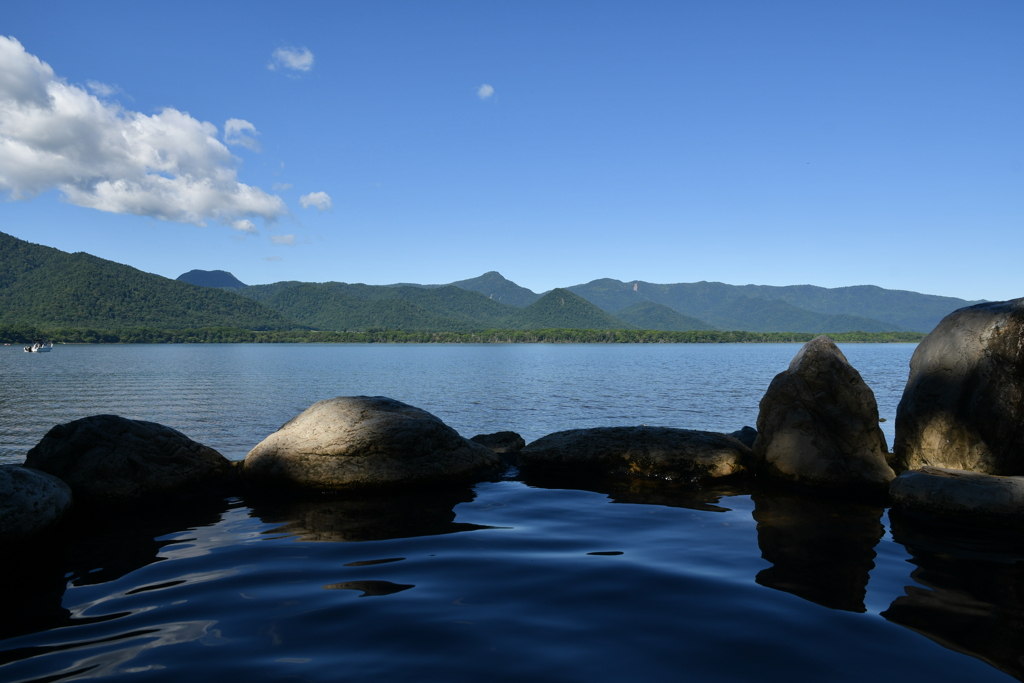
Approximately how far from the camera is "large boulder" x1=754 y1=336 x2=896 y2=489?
9914 millimetres

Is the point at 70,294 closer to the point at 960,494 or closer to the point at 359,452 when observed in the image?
the point at 359,452

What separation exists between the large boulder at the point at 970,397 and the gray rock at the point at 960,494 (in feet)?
3.20

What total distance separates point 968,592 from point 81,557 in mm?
9581

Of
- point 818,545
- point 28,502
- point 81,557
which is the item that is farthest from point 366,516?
point 818,545

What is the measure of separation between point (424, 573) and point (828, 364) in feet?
29.1

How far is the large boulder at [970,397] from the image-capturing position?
348 inches

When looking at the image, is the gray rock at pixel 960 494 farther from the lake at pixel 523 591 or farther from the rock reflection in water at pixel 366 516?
the rock reflection in water at pixel 366 516

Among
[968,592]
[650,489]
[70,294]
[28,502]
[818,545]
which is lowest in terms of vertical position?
[650,489]

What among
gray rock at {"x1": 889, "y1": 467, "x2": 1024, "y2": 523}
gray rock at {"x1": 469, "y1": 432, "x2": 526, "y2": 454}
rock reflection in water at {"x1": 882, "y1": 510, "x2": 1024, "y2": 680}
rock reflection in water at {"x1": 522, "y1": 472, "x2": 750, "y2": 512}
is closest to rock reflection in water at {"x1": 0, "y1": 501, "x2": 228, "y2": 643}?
rock reflection in water at {"x1": 522, "y1": 472, "x2": 750, "y2": 512}

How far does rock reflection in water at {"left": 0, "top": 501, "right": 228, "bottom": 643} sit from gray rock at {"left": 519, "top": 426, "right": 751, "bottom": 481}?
21.0 feet

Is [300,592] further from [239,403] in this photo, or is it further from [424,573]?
[239,403]

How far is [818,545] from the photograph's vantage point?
22.4ft

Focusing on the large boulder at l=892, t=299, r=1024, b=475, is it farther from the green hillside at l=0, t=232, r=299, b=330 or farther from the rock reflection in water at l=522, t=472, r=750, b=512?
the green hillside at l=0, t=232, r=299, b=330

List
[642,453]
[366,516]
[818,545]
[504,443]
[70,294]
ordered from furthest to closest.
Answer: [70,294], [504,443], [642,453], [366,516], [818,545]
